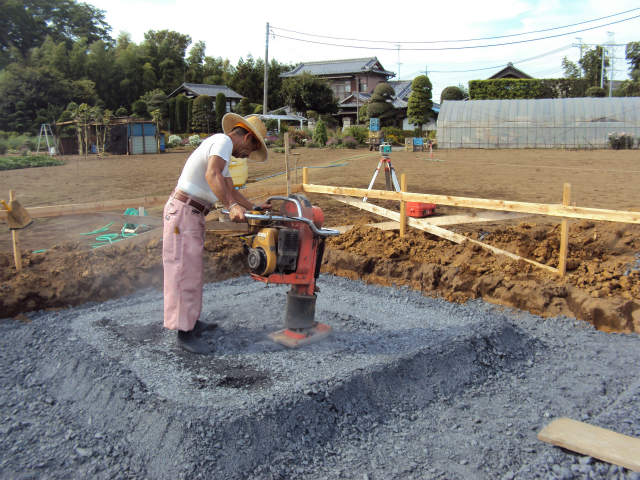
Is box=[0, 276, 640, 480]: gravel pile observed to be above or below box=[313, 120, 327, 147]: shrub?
below

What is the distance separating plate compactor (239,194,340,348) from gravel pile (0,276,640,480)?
8.7 inches

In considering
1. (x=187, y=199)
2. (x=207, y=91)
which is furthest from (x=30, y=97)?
(x=187, y=199)

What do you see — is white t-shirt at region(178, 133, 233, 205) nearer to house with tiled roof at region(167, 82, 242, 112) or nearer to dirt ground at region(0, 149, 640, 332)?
dirt ground at region(0, 149, 640, 332)

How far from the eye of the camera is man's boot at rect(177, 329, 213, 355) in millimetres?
3646

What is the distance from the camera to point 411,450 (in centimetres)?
280

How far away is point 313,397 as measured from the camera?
303 centimetres

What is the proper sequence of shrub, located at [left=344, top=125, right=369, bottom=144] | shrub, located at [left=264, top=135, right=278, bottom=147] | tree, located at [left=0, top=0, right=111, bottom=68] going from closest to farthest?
shrub, located at [left=264, top=135, right=278, bottom=147] < shrub, located at [left=344, top=125, right=369, bottom=144] < tree, located at [left=0, top=0, right=111, bottom=68]

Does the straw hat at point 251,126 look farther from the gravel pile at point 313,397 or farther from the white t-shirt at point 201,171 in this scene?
the gravel pile at point 313,397

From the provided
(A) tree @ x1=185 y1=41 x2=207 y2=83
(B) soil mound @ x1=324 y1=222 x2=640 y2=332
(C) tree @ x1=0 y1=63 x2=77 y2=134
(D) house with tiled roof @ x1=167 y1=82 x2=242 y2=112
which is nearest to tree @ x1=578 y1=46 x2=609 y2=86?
(D) house with tiled roof @ x1=167 y1=82 x2=242 y2=112

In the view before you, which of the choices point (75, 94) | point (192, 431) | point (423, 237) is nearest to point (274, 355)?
point (192, 431)

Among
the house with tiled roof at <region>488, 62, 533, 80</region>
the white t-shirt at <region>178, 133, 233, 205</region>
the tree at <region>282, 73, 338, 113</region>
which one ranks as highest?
the house with tiled roof at <region>488, 62, 533, 80</region>

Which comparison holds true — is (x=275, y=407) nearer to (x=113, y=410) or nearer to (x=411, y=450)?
(x=411, y=450)

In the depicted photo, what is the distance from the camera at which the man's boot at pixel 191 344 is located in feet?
12.0

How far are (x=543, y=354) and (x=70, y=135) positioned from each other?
2478cm
